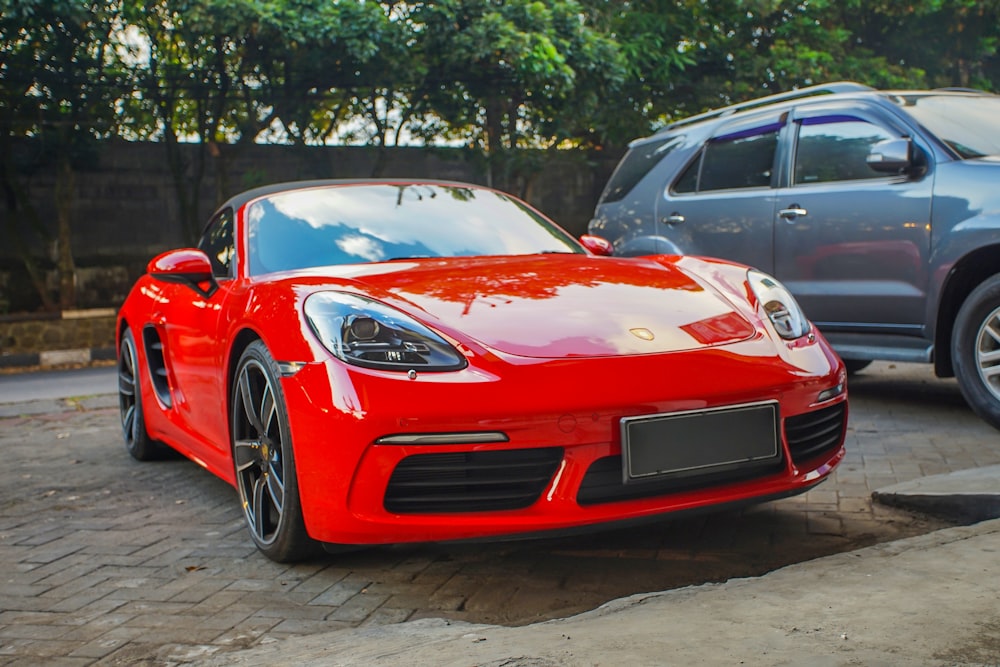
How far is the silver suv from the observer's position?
5621 mm

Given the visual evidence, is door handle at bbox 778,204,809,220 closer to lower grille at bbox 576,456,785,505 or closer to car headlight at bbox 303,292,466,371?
lower grille at bbox 576,456,785,505

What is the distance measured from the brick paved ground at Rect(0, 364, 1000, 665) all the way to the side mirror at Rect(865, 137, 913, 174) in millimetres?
1475

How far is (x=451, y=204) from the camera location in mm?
4871

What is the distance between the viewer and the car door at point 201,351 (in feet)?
13.9

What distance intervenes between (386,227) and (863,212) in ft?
9.65

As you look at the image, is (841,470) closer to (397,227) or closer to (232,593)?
(397,227)

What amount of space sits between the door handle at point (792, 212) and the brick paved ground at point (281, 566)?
1.74 meters

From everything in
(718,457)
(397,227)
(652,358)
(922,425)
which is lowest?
(922,425)

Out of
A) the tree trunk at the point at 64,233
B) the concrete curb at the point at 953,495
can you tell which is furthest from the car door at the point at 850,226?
the tree trunk at the point at 64,233

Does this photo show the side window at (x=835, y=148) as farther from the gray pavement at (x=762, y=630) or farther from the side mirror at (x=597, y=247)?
the gray pavement at (x=762, y=630)

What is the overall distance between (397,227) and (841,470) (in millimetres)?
2138

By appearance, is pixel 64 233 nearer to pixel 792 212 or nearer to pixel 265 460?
pixel 792 212

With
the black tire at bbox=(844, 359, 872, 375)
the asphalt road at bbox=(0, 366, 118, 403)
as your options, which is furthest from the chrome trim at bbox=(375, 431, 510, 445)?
the asphalt road at bbox=(0, 366, 118, 403)

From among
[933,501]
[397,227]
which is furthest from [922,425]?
[397,227]
